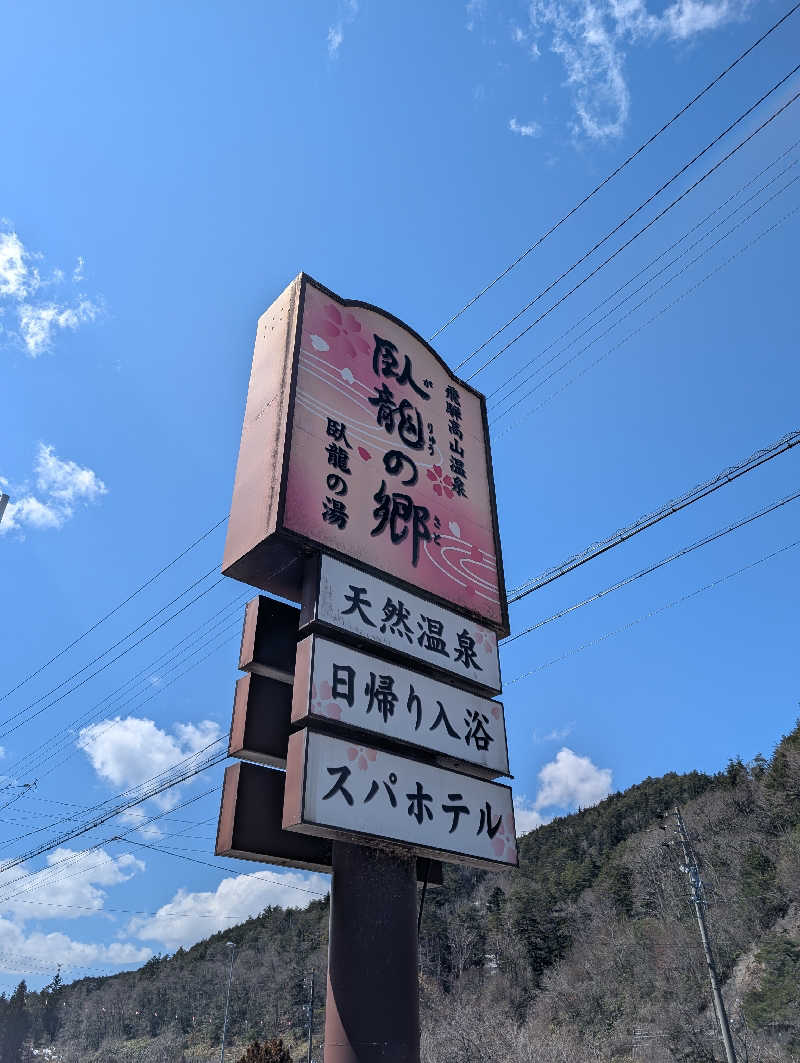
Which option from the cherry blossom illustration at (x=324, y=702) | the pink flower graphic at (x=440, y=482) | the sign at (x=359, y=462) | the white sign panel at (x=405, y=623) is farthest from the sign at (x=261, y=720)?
the pink flower graphic at (x=440, y=482)

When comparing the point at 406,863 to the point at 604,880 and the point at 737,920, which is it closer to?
the point at 737,920

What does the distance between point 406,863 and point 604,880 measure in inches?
2207

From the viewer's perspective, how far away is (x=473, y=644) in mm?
9148

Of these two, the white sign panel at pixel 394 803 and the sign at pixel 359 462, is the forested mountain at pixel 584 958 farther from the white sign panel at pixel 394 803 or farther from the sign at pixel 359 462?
the white sign panel at pixel 394 803

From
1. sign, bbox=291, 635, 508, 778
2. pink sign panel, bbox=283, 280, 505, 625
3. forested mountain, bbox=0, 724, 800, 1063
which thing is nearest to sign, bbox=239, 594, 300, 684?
sign, bbox=291, 635, 508, 778

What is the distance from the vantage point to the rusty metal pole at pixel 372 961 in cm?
644

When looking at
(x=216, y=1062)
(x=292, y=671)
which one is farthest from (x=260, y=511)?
(x=216, y=1062)

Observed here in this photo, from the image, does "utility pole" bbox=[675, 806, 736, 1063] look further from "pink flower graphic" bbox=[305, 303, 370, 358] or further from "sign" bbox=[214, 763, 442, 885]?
"pink flower graphic" bbox=[305, 303, 370, 358]

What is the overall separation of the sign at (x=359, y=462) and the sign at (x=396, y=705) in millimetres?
1264

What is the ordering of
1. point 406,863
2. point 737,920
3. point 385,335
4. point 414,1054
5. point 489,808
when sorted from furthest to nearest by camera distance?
point 737,920, point 385,335, point 489,808, point 406,863, point 414,1054

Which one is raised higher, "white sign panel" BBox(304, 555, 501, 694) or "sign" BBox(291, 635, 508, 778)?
"white sign panel" BBox(304, 555, 501, 694)

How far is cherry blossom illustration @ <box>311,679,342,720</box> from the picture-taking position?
7.00 meters

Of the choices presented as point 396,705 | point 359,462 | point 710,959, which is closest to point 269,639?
point 396,705

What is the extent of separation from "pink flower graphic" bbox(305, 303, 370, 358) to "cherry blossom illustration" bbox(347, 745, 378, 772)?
5.46 metres
